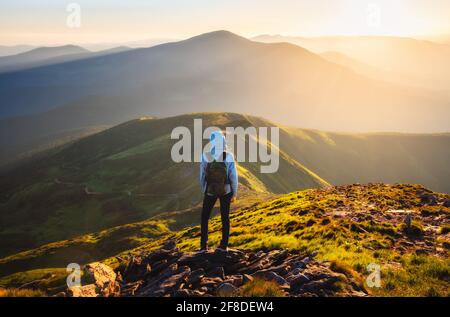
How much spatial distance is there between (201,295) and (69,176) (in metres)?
173

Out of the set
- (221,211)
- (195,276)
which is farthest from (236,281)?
(221,211)

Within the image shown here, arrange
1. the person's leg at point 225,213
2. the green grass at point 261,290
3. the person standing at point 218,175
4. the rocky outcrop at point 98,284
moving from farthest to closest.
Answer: the person's leg at point 225,213 < the person standing at point 218,175 < the rocky outcrop at point 98,284 < the green grass at point 261,290

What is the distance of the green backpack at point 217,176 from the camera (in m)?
15.4

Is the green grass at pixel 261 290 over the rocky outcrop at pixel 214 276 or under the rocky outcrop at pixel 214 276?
over

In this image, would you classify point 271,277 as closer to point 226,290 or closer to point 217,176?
point 226,290

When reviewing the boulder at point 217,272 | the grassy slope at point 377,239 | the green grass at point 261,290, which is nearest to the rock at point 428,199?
the grassy slope at point 377,239

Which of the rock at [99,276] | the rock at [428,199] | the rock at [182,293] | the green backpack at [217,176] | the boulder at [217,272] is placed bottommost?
the rock at [428,199]

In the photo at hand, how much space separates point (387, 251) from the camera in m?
18.8

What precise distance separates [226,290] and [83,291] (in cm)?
423

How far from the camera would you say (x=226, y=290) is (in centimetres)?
1135

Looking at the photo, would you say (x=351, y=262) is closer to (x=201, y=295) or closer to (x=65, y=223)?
(x=201, y=295)

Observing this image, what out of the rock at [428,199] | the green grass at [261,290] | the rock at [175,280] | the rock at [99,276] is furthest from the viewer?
the rock at [428,199]

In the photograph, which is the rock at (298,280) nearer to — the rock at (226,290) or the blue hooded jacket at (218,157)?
the rock at (226,290)
